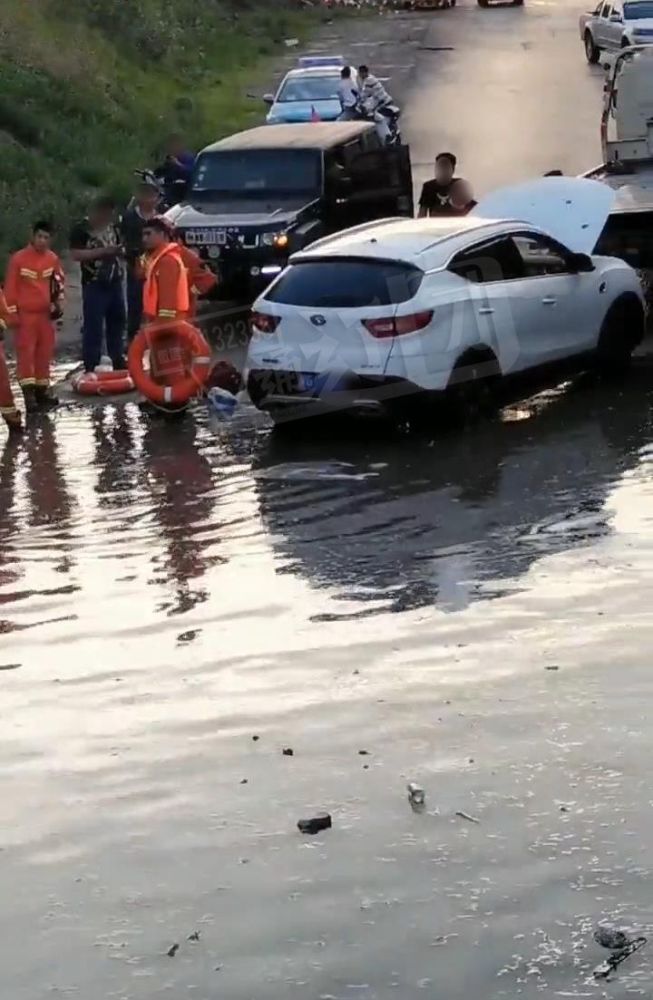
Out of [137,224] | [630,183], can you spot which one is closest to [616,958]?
[137,224]

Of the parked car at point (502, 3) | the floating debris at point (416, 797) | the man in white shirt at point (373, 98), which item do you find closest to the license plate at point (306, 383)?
the floating debris at point (416, 797)

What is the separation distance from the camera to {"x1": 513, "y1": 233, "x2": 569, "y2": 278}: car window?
1465cm

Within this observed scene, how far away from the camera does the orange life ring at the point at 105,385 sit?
630 inches

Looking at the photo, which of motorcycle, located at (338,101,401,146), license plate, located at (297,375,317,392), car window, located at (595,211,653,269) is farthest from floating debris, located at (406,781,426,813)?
motorcycle, located at (338,101,401,146)

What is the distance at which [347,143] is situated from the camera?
20.6 metres

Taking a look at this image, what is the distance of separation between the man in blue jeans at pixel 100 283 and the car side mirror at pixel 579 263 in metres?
3.90

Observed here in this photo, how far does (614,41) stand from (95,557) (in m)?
34.0

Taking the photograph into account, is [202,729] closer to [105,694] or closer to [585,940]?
[105,694]

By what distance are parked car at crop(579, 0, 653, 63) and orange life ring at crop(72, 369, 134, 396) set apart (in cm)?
2596

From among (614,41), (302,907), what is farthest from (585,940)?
(614,41)

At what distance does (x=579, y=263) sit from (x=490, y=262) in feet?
3.71

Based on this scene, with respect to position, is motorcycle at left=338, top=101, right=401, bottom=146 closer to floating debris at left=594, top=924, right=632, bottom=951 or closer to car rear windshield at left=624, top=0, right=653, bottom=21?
car rear windshield at left=624, top=0, right=653, bottom=21

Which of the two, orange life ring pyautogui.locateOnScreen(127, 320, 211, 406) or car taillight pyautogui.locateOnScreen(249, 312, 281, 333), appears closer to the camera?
car taillight pyautogui.locateOnScreen(249, 312, 281, 333)

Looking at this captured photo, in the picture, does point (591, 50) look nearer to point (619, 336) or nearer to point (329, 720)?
point (619, 336)
